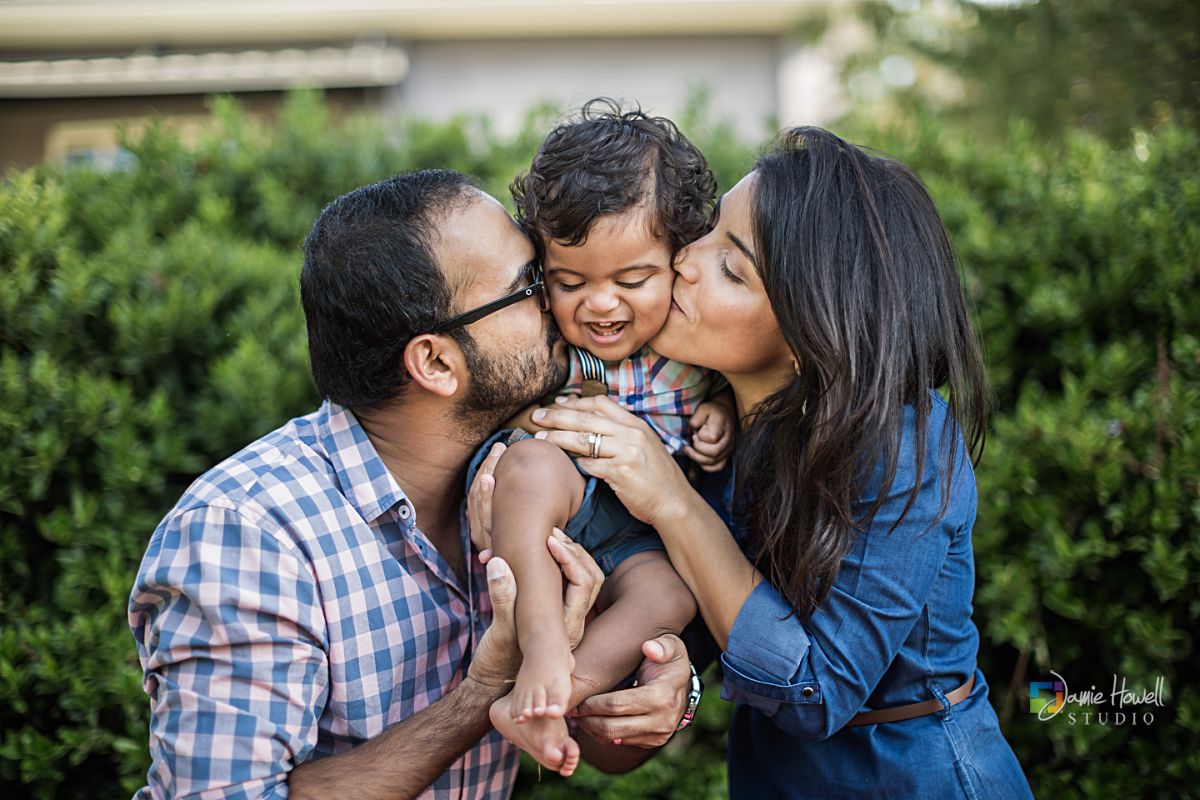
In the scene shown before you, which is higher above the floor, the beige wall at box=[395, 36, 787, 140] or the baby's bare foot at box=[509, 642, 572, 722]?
the beige wall at box=[395, 36, 787, 140]

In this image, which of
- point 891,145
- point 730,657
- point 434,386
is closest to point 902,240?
point 730,657

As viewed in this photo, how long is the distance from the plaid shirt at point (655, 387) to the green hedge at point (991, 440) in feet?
4.68

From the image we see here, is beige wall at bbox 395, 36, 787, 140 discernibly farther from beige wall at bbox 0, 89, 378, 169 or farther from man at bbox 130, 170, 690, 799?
man at bbox 130, 170, 690, 799

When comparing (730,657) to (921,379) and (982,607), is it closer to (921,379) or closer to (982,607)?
(921,379)

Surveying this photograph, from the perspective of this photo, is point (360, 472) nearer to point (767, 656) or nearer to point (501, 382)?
point (501, 382)

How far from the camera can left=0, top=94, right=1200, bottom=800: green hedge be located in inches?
127

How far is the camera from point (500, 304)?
2525 mm

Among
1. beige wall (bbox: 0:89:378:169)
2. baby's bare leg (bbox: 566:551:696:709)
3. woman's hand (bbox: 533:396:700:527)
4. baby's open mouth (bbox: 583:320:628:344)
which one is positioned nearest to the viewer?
baby's bare leg (bbox: 566:551:696:709)

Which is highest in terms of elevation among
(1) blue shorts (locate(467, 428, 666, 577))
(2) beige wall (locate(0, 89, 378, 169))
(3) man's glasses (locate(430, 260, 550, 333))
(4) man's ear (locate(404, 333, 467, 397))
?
(2) beige wall (locate(0, 89, 378, 169))

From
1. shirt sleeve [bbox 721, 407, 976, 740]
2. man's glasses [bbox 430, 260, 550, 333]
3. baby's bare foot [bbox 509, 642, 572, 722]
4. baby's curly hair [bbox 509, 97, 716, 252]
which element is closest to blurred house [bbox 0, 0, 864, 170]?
baby's curly hair [bbox 509, 97, 716, 252]

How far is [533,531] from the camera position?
224 centimetres

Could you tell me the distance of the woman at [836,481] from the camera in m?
2.13

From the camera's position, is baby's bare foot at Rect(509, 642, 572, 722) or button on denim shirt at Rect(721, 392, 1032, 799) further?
button on denim shirt at Rect(721, 392, 1032, 799)

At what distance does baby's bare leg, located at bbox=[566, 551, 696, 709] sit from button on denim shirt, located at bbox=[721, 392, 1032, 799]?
22 cm
